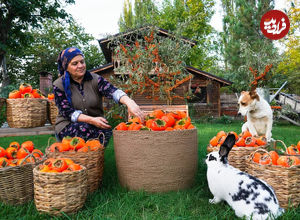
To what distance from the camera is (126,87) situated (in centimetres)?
683

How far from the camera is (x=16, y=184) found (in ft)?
6.93

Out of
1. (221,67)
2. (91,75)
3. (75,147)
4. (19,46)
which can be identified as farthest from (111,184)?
(221,67)

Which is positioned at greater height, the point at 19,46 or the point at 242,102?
the point at 19,46

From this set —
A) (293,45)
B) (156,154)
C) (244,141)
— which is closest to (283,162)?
(244,141)

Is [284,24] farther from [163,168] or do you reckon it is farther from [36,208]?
[36,208]

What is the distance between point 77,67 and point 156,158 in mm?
1396

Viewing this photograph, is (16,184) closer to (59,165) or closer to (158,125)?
(59,165)

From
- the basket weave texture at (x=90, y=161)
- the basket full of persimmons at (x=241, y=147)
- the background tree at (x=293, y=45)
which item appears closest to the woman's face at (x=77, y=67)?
the basket weave texture at (x=90, y=161)

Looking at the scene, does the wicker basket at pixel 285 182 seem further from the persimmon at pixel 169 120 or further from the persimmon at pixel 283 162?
the persimmon at pixel 169 120

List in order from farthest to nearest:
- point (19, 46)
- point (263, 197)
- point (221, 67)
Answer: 1. point (221, 67)
2. point (19, 46)
3. point (263, 197)

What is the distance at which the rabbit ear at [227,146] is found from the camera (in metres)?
1.95

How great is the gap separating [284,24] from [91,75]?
9165 mm

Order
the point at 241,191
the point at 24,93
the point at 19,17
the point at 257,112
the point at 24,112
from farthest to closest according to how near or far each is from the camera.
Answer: the point at 19,17 < the point at 257,112 < the point at 24,93 < the point at 24,112 < the point at 241,191

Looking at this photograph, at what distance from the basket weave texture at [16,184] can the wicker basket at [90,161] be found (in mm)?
263
